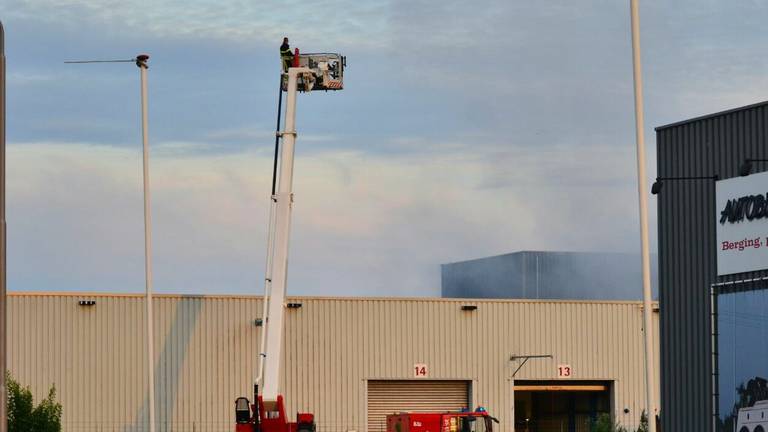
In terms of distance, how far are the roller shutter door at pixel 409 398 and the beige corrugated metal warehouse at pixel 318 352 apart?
6cm

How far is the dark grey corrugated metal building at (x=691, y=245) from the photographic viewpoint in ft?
127

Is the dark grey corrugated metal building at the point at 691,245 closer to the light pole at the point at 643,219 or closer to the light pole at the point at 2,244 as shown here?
the light pole at the point at 643,219

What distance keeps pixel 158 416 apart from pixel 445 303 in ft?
41.3

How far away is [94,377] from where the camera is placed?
59656mm

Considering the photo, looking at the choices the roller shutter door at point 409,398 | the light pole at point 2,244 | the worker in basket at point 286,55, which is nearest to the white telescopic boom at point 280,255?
the worker in basket at point 286,55

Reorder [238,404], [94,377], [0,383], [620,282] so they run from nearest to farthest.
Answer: [0,383] → [238,404] → [94,377] → [620,282]

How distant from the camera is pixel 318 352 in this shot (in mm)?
61625

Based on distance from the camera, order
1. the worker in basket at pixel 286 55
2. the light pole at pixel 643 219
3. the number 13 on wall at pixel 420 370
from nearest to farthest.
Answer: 1. the light pole at pixel 643 219
2. the worker in basket at pixel 286 55
3. the number 13 on wall at pixel 420 370

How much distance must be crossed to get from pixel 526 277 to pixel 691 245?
44.3 m

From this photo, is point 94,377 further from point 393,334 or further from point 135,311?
point 393,334

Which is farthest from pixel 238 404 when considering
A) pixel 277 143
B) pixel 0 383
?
pixel 0 383

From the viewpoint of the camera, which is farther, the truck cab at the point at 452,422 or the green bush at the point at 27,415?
the green bush at the point at 27,415

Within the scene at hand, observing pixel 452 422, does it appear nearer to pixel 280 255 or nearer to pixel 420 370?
pixel 280 255

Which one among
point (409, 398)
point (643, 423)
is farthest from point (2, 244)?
point (409, 398)
